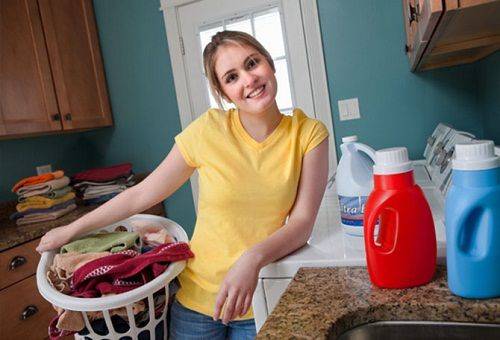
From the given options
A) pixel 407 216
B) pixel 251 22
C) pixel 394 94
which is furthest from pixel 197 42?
pixel 407 216

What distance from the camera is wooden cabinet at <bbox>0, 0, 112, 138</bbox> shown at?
2.14 metres

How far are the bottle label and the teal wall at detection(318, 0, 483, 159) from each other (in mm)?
1448

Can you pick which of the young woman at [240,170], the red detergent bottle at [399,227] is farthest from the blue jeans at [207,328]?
the red detergent bottle at [399,227]

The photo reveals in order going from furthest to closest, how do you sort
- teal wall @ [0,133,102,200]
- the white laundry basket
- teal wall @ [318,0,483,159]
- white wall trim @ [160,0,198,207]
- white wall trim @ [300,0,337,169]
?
white wall trim @ [160,0,198,207]
teal wall @ [0,133,102,200]
white wall trim @ [300,0,337,169]
teal wall @ [318,0,483,159]
the white laundry basket

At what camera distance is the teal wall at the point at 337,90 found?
205 centimetres

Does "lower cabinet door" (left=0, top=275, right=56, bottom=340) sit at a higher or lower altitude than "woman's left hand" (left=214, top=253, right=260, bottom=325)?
lower

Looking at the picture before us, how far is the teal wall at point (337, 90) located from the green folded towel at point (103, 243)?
4.75 feet

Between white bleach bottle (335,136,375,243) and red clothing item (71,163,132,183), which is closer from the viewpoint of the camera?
white bleach bottle (335,136,375,243)

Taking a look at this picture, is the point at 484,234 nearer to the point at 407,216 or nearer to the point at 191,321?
the point at 407,216

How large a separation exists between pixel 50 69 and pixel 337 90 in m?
1.74

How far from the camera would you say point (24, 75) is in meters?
2.21

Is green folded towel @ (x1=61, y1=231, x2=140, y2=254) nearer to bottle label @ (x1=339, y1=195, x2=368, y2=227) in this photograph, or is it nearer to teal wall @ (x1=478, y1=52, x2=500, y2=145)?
bottle label @ (x1=339, y1=195, x2=368, y2=227)

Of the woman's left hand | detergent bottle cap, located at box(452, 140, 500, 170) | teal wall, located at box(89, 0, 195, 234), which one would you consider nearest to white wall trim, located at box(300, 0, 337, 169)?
teal wall, located at box(89, 0, 195, 234)

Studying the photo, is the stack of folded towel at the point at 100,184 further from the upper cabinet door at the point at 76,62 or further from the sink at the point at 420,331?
the sink at the point at 420,331
